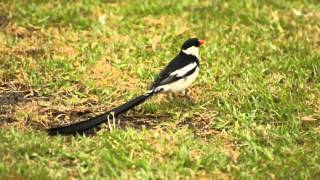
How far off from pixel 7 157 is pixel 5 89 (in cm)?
167

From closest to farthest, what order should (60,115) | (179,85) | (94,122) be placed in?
1. (94,122)
2. (60,115)
3. (179,85)

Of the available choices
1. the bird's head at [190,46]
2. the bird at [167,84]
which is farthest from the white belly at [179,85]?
the bird's head at [190,46]

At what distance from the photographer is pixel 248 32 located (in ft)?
26.3

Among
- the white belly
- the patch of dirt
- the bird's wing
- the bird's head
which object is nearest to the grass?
the patch of dirt

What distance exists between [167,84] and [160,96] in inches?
16.9

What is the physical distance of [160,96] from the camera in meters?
6.36

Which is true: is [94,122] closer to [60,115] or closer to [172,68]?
[60,115]

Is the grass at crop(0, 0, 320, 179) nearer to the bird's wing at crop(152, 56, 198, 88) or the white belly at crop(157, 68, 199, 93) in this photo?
the white belly at crop(157, 68, 199, 93)

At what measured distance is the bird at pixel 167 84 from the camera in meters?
5.34

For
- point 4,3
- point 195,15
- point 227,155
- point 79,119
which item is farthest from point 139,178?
point 4,3

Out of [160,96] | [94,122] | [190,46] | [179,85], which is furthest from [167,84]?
[94,122]

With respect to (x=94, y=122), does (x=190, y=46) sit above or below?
above

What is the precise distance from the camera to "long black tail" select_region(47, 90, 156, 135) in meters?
5.29

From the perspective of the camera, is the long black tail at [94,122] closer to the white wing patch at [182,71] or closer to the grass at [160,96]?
the grass at [160,96]
